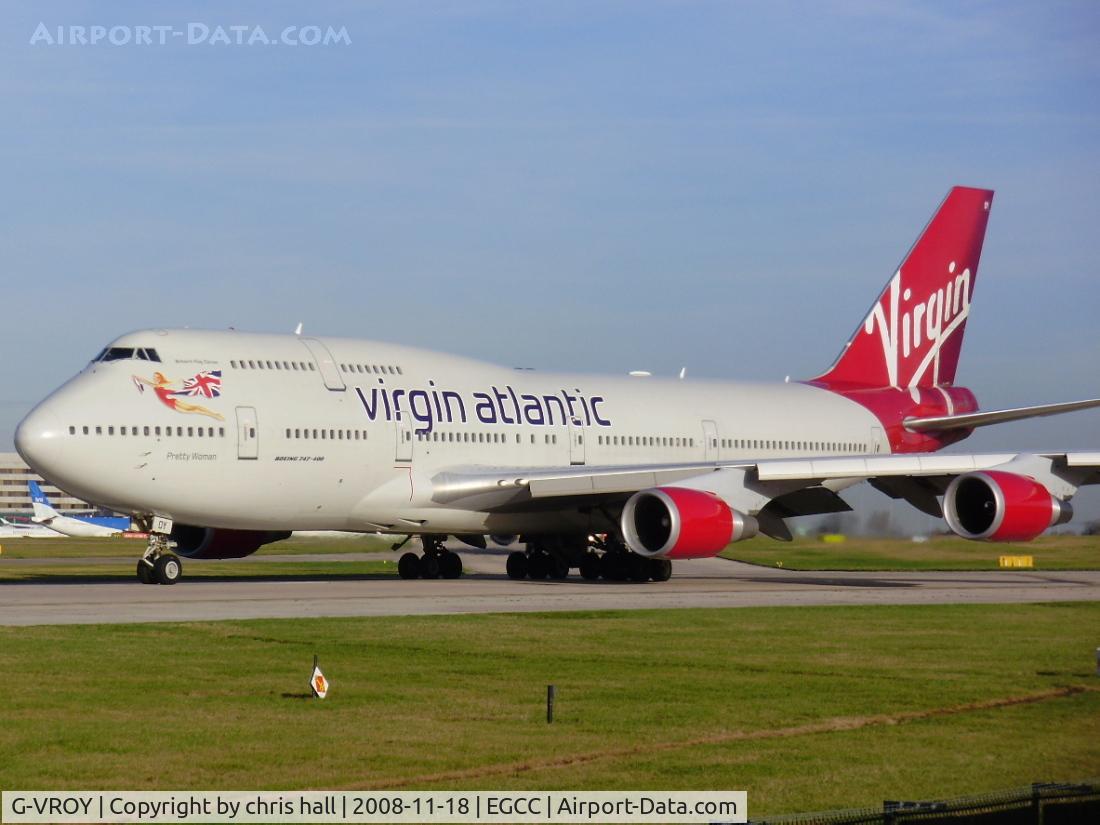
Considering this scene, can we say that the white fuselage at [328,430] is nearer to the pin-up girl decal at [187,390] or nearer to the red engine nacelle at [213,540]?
the pin-up girl decal at [187,390]

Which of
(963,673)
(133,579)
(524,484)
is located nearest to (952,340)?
(524,484)

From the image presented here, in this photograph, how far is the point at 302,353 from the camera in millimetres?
29516

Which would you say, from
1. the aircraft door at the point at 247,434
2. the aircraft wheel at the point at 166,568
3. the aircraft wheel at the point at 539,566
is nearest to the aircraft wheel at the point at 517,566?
the aircraft wheel at the point at 539,566

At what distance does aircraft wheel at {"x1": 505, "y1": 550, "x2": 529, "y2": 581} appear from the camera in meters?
34.6

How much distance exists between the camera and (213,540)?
3148cm

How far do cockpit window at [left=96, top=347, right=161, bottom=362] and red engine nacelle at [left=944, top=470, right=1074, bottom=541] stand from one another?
565 inches

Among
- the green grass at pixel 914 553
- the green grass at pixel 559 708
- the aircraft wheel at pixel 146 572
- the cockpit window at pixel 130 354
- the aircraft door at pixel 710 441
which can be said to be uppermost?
the cockpit window at pixel 130 354

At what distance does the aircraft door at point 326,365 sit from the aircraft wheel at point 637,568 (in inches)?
270

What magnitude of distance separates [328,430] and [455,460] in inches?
124

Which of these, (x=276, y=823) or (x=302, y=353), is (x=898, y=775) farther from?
(x=302, y=353)

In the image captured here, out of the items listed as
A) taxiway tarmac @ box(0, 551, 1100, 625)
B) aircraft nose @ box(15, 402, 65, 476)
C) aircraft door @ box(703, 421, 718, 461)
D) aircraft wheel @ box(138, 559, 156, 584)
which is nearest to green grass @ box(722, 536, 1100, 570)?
taxiway tarmac @ box(0, 551, 1100, 625)

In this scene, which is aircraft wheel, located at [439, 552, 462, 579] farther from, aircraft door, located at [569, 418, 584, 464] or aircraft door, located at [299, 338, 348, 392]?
aircraft door, located at [299, 338, 348, 392]

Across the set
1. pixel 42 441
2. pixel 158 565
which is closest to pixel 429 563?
pixel 158 565

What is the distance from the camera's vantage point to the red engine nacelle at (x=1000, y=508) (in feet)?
92.9
